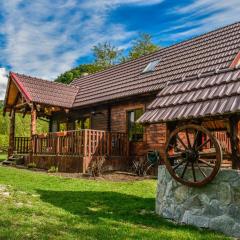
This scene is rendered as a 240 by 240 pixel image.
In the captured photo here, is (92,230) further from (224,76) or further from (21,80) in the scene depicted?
(21,80)

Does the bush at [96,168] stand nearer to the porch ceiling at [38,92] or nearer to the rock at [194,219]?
the porch ceiling at [38,92]

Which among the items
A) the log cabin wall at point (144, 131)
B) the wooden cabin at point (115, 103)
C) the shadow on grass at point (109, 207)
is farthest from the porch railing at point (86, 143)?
the shadow on grass at point (109, 207)

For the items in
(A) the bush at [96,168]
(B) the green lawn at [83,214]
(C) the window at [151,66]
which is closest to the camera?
Result: (B) the green lawn at [83,214]

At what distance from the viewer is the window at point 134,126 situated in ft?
58.7

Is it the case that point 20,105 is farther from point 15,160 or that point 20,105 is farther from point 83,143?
point 83,143

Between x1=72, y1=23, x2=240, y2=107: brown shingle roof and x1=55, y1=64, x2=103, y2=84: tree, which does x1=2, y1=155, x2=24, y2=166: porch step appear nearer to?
x1=72, y1=23, x2=240, y2=107: brown shingle roof

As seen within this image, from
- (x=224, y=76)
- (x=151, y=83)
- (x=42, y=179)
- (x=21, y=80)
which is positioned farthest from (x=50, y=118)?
(x=224, y=76)

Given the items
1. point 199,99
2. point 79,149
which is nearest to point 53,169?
point 79,149

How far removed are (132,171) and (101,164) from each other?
1.91m

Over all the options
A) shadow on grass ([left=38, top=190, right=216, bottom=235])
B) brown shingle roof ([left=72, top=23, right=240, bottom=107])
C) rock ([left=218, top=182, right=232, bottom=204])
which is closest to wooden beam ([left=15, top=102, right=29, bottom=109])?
brown shingle roof ([left=72, top=23, right=240, bottom=107])

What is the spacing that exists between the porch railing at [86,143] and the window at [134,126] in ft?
1.83

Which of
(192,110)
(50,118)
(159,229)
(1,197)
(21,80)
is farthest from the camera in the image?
(50,118)

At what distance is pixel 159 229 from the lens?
6625 mm

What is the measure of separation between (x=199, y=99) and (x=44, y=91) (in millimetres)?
14986
